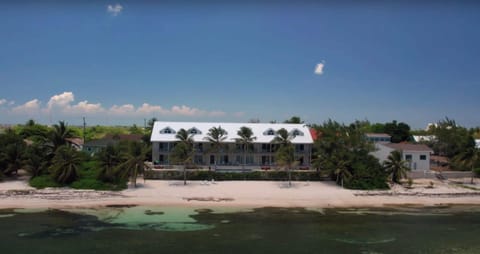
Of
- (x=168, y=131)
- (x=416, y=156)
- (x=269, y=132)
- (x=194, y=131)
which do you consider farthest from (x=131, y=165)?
(x=416, y=156)

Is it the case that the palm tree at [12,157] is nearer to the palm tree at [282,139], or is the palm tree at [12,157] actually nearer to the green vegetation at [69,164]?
the green vegetation at [69,164]

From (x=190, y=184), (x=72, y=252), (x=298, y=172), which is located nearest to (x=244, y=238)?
(x=72, y=252)

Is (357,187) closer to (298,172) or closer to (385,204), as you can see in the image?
(385,204)

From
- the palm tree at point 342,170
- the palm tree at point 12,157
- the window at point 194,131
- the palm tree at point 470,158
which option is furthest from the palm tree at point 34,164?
the palm tree at point 470,158

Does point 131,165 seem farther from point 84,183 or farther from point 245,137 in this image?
point 245,137

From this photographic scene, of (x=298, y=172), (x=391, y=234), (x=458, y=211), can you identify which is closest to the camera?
(x=391, y=234)

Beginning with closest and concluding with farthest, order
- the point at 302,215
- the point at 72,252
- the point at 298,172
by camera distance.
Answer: the point at 72,252 < the point at 302,215 < the point at 298,172
